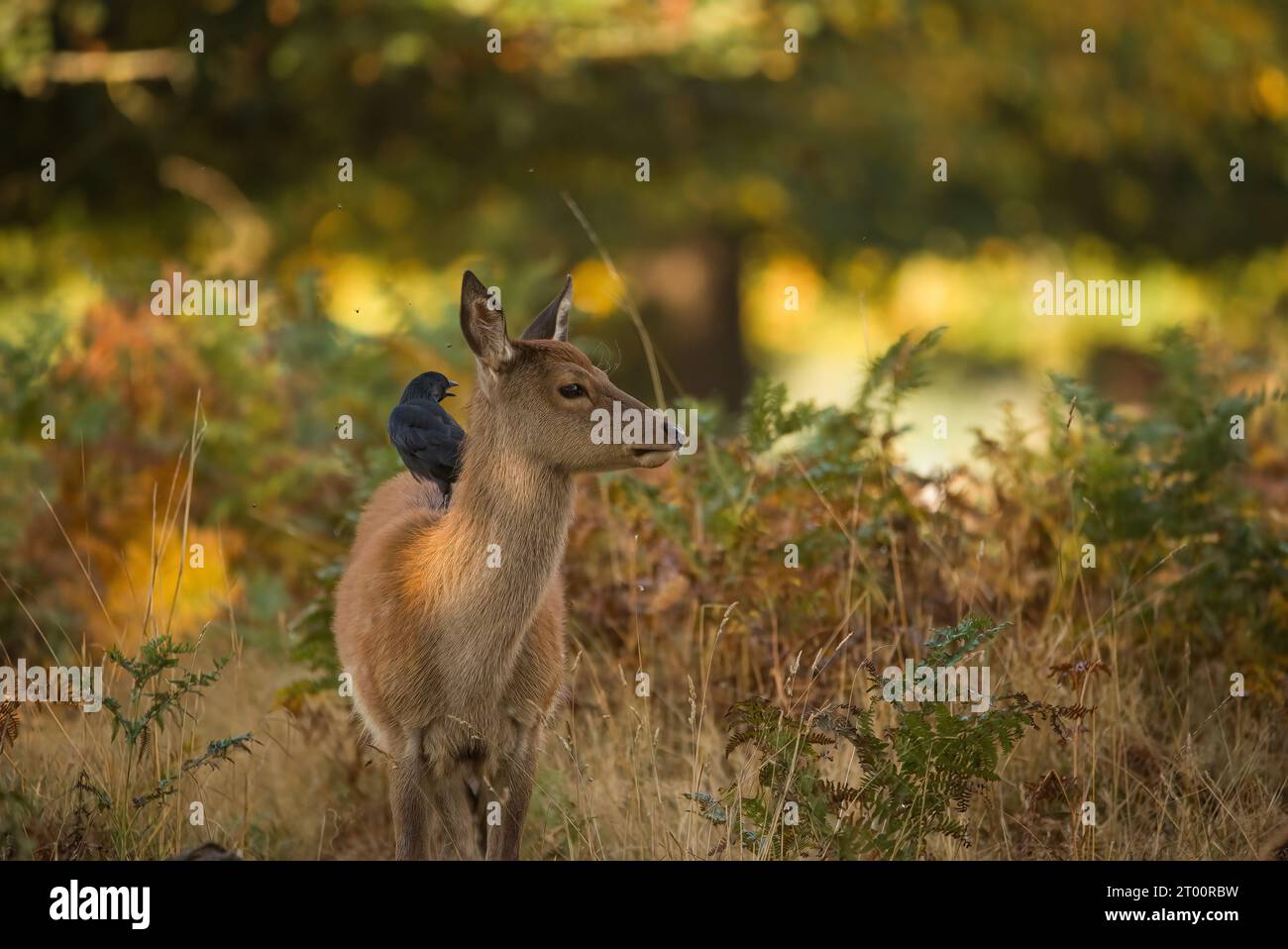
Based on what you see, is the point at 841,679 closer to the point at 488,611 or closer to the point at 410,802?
the point at 488,611

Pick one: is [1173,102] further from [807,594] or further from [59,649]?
[59,649]

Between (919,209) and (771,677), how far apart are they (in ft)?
35.6

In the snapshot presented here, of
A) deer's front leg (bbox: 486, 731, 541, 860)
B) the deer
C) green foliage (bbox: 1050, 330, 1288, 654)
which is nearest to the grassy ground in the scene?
green foliage (bbox: 1050, 330, 1288, 654)

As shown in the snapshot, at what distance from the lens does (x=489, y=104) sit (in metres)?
14.4

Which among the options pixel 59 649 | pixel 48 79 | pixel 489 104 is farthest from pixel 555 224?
pixel 59 649

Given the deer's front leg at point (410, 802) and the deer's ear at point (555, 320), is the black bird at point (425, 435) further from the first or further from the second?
the deer's front leg at point (410, 802)

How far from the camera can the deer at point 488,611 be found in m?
5.60

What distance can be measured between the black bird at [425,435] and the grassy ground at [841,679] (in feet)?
3.12

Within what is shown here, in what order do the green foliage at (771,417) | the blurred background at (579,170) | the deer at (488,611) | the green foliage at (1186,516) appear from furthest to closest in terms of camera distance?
the blurred background at (579,170) → the green foliage at (771,417) → the green foliage at (1186,516) → the deer at (488,611)

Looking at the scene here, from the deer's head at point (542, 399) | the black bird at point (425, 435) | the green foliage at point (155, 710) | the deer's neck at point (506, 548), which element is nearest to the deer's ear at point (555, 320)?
the deer's head at point (542, 399)

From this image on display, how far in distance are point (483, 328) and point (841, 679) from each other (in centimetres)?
211

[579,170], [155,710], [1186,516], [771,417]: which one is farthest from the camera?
[579,170]

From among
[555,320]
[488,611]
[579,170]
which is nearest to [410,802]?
[488,611]

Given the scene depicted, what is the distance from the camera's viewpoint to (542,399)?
562cm
